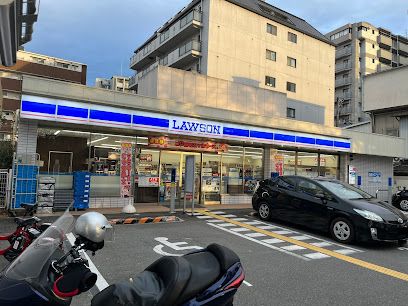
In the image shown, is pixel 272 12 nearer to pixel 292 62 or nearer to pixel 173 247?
pixel 292 62

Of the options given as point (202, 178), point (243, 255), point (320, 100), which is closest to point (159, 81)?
point (202, 178)

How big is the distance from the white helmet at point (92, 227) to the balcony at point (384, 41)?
67.9 metres

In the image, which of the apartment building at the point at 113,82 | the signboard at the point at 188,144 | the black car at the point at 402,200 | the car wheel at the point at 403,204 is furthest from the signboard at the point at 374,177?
the apartment building at the point at 113,82

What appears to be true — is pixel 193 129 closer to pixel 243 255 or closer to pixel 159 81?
pixel 243 255

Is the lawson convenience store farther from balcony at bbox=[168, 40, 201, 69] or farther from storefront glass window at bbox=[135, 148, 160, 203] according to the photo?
balcony at bbox=[168, 40, 201, 69]

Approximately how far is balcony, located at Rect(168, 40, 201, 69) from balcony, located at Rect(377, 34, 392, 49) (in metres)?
41.1

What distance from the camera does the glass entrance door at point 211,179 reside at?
14875mm

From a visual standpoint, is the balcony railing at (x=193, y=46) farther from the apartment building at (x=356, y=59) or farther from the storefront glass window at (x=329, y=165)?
the apartment building at (x=356, y=59)

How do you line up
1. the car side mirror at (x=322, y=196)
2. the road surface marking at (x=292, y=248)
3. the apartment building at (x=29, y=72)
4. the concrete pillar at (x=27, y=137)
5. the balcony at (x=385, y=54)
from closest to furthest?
the road surface marking at (x=292, y=248) < the car side mirror at (x=322, y=196) < the concrete pillar at (x=27, y=137) < the apartment building at (x=29, y=72) < the balcony at (x=385, y=54)

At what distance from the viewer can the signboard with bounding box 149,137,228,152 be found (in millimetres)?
13309

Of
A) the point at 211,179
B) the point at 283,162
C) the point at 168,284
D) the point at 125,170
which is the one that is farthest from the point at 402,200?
the point at 168,284

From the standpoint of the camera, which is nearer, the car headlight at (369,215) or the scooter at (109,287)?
the scooter at (109,287)

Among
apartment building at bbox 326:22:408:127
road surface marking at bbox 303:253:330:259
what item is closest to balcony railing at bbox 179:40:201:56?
road surface marking at bbox 303:253:330:259

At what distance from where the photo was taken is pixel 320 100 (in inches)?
1587
